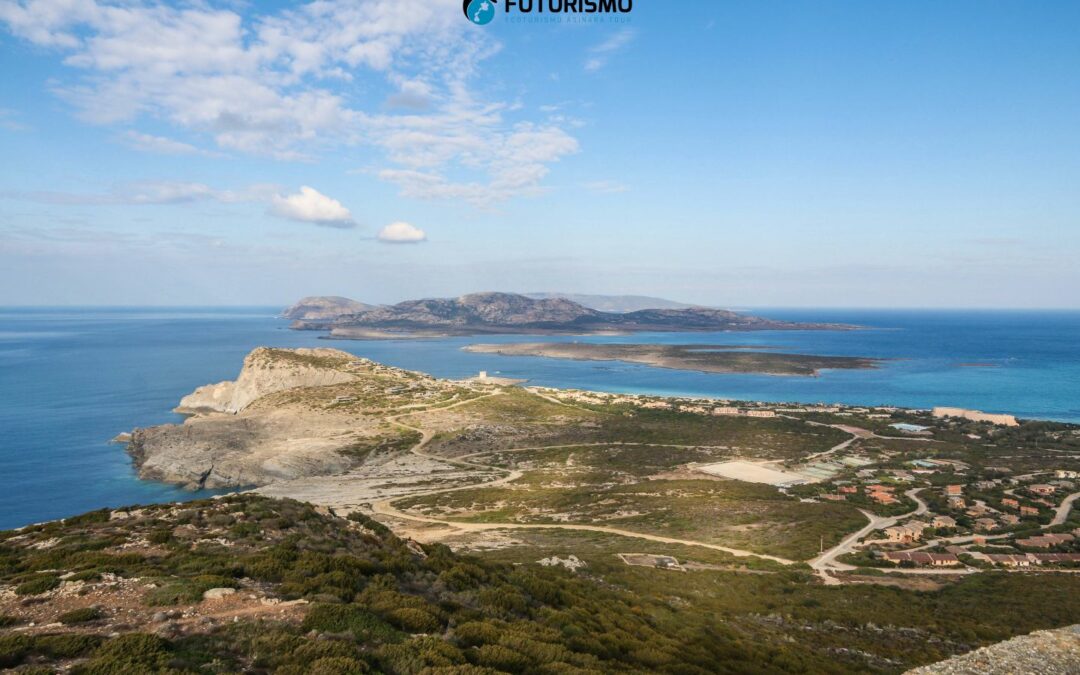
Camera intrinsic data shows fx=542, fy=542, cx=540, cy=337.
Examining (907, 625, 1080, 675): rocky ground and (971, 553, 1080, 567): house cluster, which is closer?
(907, 625, 1080, 675): rocky ground

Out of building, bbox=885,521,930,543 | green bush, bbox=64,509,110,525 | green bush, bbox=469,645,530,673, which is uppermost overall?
green bush, bbox=469,645,530,673

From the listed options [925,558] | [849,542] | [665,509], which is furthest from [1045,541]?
[665,509]

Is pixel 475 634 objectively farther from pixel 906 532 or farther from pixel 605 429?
pixel 605 429

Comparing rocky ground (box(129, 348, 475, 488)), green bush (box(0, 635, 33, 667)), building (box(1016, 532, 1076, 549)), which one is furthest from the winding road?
green bush (box(0, 635, 33, 667))

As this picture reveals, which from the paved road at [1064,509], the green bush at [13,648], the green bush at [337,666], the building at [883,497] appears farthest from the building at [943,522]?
the green bush at [13,648]

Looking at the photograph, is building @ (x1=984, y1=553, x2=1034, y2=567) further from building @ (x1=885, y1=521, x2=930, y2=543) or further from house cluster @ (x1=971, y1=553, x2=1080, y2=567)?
building @ (x1=885, y1=521, x2=930, y2=543)
